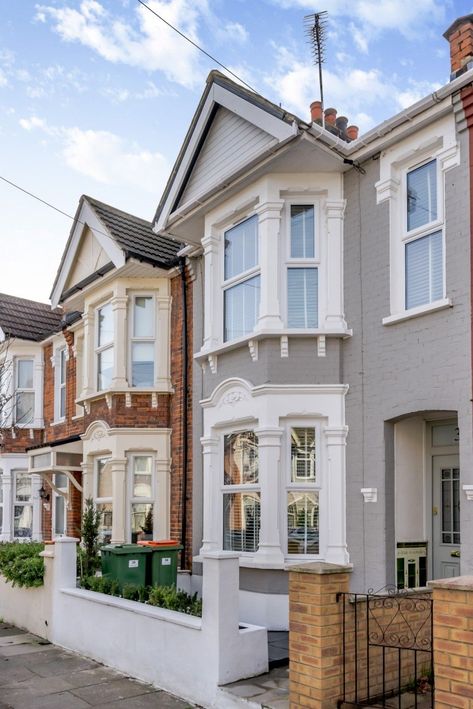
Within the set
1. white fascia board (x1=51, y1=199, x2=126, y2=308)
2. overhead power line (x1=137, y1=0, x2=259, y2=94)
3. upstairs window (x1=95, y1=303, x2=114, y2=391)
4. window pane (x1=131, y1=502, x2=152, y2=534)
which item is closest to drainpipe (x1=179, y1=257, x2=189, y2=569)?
window pane (x1=131, y1=502, x2=152, y2=534)

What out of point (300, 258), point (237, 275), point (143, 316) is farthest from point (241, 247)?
point (143, 316)

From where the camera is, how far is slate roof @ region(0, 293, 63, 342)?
17734mm

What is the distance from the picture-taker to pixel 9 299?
1930 centimetres

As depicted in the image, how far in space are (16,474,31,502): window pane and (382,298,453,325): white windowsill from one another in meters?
11.6

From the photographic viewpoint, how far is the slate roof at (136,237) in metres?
12.7

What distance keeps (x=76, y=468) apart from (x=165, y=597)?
671 cm

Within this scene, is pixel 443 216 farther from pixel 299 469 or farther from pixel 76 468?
pixel 76 468

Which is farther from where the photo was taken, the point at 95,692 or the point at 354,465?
the point at 354,465

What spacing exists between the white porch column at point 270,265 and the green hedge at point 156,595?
134 inches

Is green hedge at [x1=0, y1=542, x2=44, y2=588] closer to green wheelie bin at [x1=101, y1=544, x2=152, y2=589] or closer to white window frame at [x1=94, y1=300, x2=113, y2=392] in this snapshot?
green wheelie bin at [x1=101, y1=544, x2=152, y2=589]

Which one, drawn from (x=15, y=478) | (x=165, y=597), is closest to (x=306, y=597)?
(x=165, y=597)

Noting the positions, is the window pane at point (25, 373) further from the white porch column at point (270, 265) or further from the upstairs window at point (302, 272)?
the upstairs window at point (302, 272)

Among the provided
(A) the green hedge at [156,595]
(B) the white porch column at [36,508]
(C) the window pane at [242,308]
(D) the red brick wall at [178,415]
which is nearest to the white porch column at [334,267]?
(C) the window pane at [242,308]

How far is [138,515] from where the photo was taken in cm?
1263
